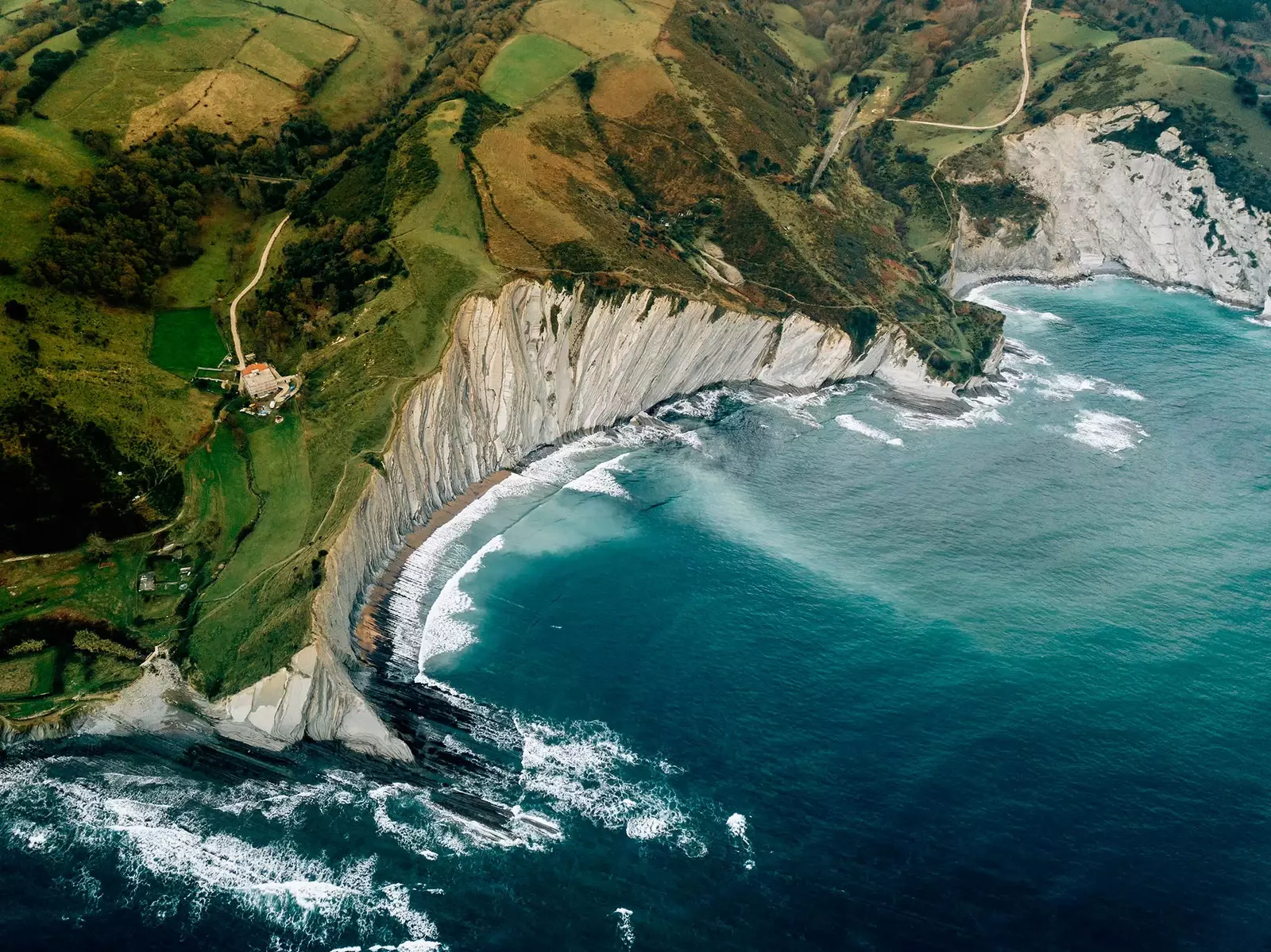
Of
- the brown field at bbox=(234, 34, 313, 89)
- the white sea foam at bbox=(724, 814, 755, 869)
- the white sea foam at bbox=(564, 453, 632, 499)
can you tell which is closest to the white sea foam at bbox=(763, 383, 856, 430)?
the white sea foam at bbox=(564, 453, 632, 499)

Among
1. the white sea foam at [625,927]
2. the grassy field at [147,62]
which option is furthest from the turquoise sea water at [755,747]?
the grassy field at [147,62]

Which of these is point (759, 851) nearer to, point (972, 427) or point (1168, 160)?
point (972, 427)

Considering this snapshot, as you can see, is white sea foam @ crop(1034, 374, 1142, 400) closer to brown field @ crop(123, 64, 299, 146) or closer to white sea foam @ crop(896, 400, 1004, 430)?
white sea foam @ crop(896, 400, 1004, 430)

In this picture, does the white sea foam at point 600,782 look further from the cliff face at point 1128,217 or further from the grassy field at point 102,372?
the cliff face at point 1128,217

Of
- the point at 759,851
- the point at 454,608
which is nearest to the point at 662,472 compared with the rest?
the point at 454,608

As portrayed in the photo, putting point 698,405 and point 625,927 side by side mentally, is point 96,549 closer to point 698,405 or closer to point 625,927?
point 625,927

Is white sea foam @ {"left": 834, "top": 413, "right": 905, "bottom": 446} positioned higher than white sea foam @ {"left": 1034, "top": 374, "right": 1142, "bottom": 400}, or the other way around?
white sea foam @ {"left": 1034, "top": 374, "right": 1142, "bottom": 400}
